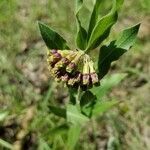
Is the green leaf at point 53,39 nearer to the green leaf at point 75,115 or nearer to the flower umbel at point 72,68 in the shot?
the flower umbel at point 72,68

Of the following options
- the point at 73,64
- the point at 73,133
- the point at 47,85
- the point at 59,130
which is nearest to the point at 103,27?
the point at 73,64

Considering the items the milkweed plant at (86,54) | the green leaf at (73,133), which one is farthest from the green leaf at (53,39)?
the green leaf at (73,133)

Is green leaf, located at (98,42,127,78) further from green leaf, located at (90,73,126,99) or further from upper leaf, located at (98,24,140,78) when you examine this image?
green leaf, located at (90,73,126,99)

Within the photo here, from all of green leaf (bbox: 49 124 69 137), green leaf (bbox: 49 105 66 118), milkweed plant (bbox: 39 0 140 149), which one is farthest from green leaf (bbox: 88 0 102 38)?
green leaf (bbox: 49 124 69 137)

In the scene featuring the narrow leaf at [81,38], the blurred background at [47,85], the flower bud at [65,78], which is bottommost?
the blurred background at [47,85]

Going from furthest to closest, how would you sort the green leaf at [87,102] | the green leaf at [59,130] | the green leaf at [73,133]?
the green leaf at [59,130] → the green leaf at [73,133] → the green leaf at [87,102]
